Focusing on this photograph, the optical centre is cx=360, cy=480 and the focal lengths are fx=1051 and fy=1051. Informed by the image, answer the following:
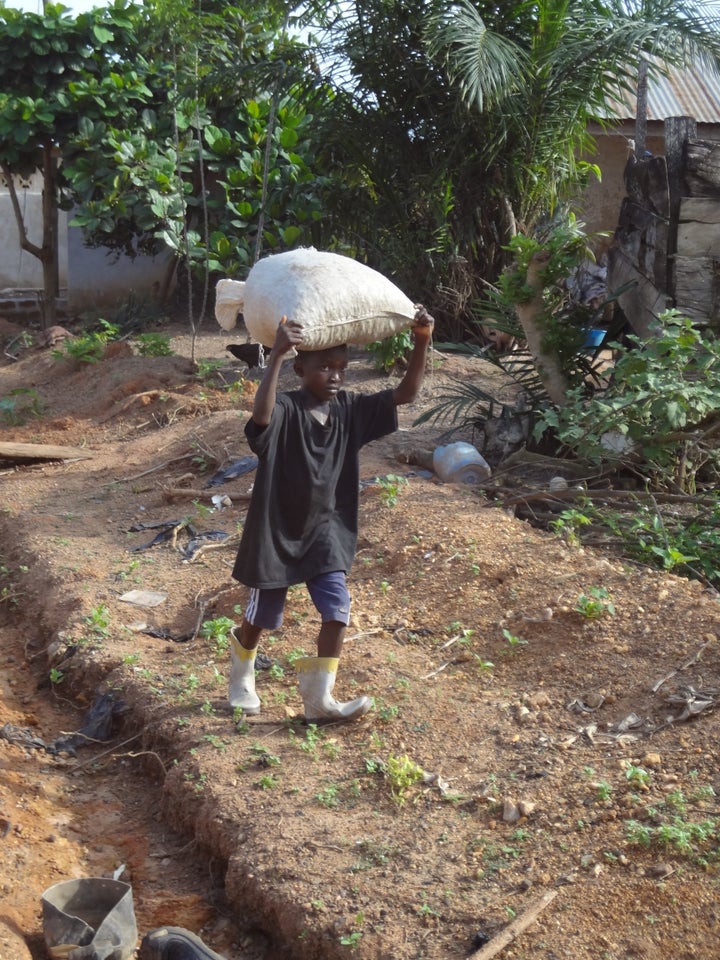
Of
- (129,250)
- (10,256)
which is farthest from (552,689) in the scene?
(10,256)

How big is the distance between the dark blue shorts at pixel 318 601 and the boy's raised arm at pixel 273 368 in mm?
615

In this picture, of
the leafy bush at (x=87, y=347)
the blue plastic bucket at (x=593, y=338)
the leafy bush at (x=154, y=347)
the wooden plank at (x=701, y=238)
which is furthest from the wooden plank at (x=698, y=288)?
the leafy bush at (x=87, y=347)

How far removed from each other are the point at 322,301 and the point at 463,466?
244cm

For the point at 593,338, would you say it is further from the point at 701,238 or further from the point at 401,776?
the point at 401,776

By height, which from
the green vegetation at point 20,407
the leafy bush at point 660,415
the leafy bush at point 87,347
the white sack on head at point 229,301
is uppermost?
the white sack on head at point 229,301

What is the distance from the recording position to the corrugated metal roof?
10.8m

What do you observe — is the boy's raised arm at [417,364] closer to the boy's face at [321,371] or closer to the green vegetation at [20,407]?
the boy's face at [321,371]

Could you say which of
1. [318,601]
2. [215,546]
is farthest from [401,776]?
[215,546]

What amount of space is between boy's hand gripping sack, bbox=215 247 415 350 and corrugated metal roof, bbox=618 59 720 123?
7.94 meters

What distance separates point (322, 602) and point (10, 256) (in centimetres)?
1079

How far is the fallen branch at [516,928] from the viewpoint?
244 centimetres

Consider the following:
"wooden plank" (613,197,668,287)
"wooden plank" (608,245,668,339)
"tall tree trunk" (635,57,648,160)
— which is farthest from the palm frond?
"wooden plank" (608,245,668,339)

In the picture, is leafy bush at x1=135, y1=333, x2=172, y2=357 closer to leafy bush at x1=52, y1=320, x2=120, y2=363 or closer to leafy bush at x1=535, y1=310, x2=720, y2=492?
leafy bush at x1=52, y1=320, x2=120, y2=363

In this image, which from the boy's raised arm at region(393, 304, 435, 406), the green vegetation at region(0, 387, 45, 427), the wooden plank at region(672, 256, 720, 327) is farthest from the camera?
the green vegetation at region(0, 387, 45, 427)
